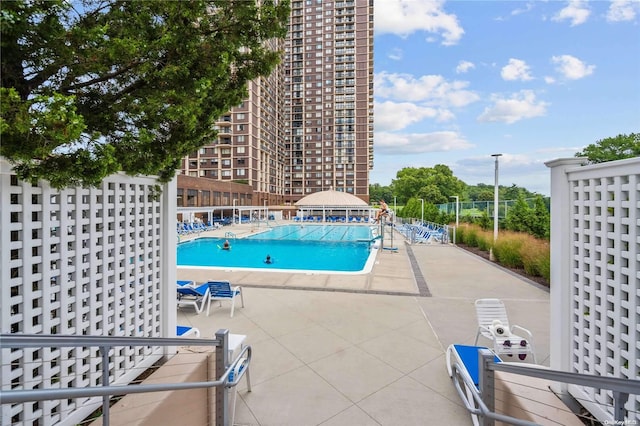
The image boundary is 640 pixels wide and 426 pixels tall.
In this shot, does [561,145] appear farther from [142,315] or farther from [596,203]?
[142,315]

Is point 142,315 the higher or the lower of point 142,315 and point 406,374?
the higher

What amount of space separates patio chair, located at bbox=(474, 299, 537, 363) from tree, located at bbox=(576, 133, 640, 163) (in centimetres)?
3109

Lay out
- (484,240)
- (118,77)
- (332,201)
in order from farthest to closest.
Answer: (332,201), (484,240), (118,77)

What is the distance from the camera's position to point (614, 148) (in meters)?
28.7

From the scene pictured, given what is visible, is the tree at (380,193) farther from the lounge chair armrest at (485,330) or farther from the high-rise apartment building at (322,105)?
the lounge chair armrest at (485,330)

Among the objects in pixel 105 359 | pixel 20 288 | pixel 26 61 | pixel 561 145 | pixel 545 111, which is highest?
pixel 545 111

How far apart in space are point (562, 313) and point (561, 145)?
24.3 metres

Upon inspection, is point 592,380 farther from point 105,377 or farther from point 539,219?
point 539,219

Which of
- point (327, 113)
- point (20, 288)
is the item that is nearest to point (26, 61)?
point (20, 288)

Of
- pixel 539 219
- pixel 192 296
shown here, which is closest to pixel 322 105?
pixel 539 219

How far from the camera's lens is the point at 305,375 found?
3.72 meters

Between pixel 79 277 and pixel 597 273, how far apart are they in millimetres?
4349

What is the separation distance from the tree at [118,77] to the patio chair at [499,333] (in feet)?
14.8

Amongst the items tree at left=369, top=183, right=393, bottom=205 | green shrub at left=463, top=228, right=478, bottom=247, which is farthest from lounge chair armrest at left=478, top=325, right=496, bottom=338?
tree at left=369, top=183, right=393, bottom=205
